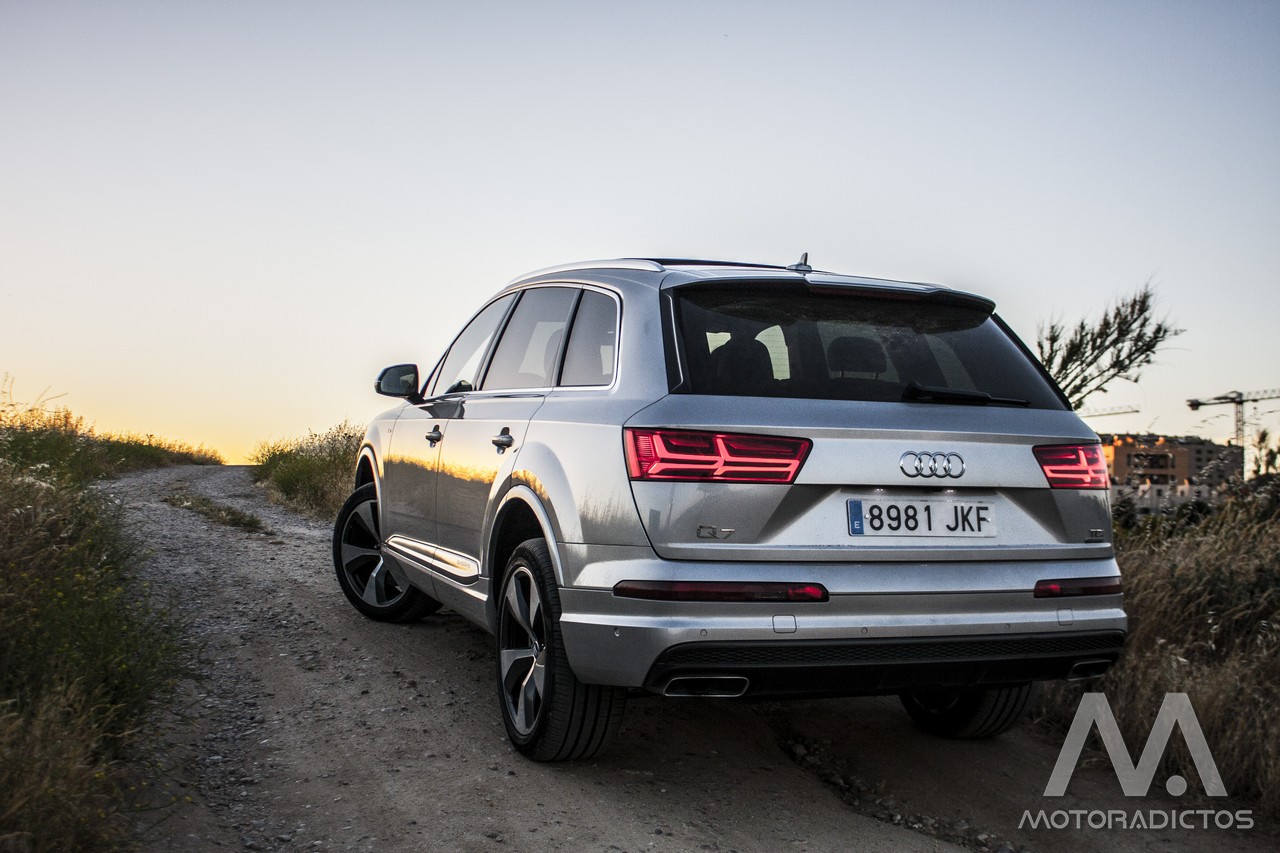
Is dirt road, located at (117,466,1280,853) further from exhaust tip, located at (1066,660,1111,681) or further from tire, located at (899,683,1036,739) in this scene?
exhaust tip, located at (1066,660,1111,681)

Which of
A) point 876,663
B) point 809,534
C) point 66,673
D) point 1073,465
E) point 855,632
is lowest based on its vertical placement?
point 66,673

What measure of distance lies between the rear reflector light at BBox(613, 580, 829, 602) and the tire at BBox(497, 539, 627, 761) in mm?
566

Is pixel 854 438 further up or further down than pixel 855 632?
further up

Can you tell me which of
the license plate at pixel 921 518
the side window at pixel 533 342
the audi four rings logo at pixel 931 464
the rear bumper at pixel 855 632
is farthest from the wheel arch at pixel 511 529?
the audi four rings logo at pixel 931 464

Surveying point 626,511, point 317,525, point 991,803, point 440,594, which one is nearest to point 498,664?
point 440,594

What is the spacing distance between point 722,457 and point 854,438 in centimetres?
42

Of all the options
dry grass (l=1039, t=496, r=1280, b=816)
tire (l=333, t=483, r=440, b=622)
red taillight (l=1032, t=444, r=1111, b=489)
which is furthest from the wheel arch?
dry grass (l=1039, t=496, r=1280, b=816)

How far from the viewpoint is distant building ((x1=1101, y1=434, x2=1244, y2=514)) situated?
7.72m

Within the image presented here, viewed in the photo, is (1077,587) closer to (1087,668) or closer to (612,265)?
(1087,668)

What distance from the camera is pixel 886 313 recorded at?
400 centimetres

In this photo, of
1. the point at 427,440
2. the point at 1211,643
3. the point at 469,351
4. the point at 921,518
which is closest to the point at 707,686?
the point at 921,518

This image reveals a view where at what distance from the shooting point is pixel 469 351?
5.83 metres

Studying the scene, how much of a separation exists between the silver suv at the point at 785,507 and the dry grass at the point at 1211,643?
4.37ft

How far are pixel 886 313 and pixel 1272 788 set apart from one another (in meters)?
2.39
